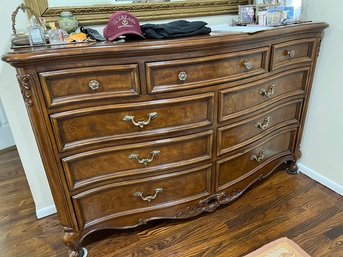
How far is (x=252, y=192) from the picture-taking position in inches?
71.9

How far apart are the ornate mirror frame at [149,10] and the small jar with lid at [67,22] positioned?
2.9 inches

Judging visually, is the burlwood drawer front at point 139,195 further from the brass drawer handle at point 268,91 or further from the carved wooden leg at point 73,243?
the brass drawer handle at point 268,91

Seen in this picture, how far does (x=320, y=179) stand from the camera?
1.88 meters

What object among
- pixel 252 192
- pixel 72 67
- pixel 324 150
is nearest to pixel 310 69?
pixel 324 150

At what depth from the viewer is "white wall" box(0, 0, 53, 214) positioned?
4.12 feet

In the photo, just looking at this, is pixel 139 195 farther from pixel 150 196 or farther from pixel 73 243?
pixel 73 243

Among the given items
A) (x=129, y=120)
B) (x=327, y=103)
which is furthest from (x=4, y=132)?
(x=327, y=103)

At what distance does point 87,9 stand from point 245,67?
830mm

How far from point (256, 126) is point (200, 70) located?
0.55m

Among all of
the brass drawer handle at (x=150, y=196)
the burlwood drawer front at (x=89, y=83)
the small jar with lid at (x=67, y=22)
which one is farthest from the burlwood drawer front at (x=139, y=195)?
the small jar with lid at (x=67, y=22)

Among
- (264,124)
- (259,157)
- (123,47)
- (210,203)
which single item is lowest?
(210,203)

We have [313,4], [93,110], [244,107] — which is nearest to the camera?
[93,110]

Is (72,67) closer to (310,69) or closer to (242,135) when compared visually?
(242,135)

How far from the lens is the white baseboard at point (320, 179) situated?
178 centimetres
